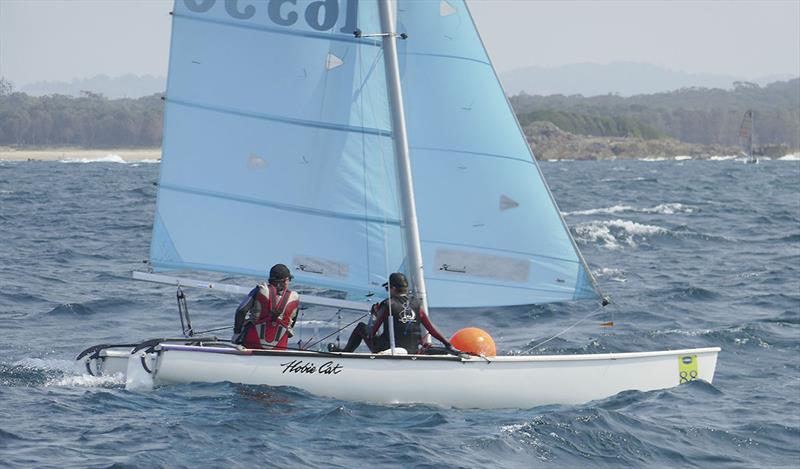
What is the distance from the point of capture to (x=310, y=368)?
13797mm

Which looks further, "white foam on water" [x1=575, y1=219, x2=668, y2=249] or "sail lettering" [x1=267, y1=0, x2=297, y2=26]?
"white foam on water" [x1=575, y1=219, x2=668, y2=249]

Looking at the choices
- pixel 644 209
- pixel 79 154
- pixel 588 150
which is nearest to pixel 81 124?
pixel 79 154

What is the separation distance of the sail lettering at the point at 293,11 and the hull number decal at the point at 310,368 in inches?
158

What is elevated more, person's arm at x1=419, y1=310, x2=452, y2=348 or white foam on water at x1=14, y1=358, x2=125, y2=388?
person's arm at x1=419, y1=310, x2=452, y2=348

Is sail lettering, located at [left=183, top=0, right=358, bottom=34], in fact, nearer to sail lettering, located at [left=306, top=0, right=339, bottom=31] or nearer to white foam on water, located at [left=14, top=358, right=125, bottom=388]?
sail lettering, located at [left=306, top=0, right=339, bottom=31]

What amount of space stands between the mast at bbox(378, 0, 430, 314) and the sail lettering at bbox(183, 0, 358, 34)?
15.9 inches

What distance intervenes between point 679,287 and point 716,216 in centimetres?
2140

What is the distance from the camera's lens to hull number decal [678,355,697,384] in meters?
15.6

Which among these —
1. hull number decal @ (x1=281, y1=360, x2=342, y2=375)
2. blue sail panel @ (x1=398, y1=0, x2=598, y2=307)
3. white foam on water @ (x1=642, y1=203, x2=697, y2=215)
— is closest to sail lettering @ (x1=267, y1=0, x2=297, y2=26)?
blue sail panel @ (x1=398, y1=0, x2=598, y2=307)

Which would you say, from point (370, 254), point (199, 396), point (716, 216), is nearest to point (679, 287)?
point (370, 254)

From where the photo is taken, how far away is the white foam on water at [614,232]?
3571cm

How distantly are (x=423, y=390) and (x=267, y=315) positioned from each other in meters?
1.98

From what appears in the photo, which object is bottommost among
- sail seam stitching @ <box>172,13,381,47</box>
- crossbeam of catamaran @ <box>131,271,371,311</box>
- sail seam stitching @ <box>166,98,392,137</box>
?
crossbeam of catamaran @ <box>131,271,371,311</box>

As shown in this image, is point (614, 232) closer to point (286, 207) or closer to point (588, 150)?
point (286, 207)
